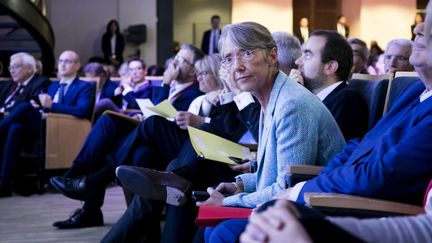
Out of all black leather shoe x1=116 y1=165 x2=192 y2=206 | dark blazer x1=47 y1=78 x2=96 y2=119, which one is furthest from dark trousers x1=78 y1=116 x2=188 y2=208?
dark blazer x1=47 y1=78 x2=96 y2=119

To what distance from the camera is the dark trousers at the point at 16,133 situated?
5.43 meters

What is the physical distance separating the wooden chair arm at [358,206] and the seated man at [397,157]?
0.05m

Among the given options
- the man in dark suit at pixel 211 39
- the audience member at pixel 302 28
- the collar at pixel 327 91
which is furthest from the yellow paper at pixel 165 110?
the audience member at pixel 302 28

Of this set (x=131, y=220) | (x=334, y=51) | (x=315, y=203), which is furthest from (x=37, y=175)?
(x=315, y=203)

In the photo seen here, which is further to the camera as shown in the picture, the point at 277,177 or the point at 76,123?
the point at 76,123

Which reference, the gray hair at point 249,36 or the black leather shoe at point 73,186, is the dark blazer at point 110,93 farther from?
the gray hair at point 249,36

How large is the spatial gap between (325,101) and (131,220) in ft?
3.15

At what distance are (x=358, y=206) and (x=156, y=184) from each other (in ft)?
3.86

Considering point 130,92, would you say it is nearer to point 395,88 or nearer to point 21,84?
point 21,84

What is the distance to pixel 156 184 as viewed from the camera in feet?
8.75

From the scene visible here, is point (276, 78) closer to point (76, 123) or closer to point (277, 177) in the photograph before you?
point (277, 177)

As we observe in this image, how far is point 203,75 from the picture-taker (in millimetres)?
4012

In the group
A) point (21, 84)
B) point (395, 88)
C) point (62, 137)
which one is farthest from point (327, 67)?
point (21, 84)

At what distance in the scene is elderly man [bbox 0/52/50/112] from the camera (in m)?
5.97
